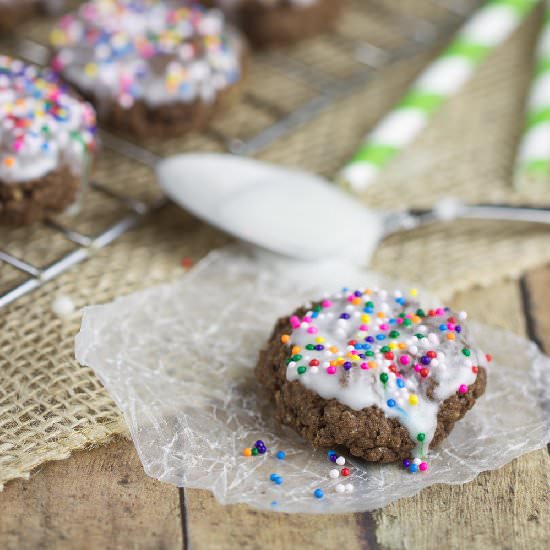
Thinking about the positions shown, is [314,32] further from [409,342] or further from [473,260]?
[409,342]

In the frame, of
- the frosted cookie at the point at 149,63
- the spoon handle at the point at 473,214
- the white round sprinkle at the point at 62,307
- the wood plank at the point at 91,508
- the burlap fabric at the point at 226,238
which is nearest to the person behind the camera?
the wood plank at the point at 91,508

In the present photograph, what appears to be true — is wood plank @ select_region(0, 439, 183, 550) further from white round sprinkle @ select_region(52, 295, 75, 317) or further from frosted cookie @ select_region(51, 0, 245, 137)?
frosted cookie @ select_region(51, 0, 245, 137)

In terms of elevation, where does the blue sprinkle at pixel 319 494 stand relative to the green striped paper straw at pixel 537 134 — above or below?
above

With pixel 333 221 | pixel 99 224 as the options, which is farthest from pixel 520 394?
pixel 99 224

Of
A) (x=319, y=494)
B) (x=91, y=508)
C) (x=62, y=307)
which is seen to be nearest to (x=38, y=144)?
(x=62, y=307)

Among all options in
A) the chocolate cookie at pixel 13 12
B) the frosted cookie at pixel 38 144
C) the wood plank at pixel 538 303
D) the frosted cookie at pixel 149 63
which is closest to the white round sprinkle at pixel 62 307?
the frosted cookie at pixel 38 144

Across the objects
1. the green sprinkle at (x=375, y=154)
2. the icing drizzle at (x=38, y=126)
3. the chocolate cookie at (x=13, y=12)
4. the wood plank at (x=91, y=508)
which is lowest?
the green sprinkle at (x=375, y=154)

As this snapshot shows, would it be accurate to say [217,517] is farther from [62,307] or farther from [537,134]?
[537,134]

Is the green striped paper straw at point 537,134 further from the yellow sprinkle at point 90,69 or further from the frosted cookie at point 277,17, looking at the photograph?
the yellow sprinkle at point 90,69
